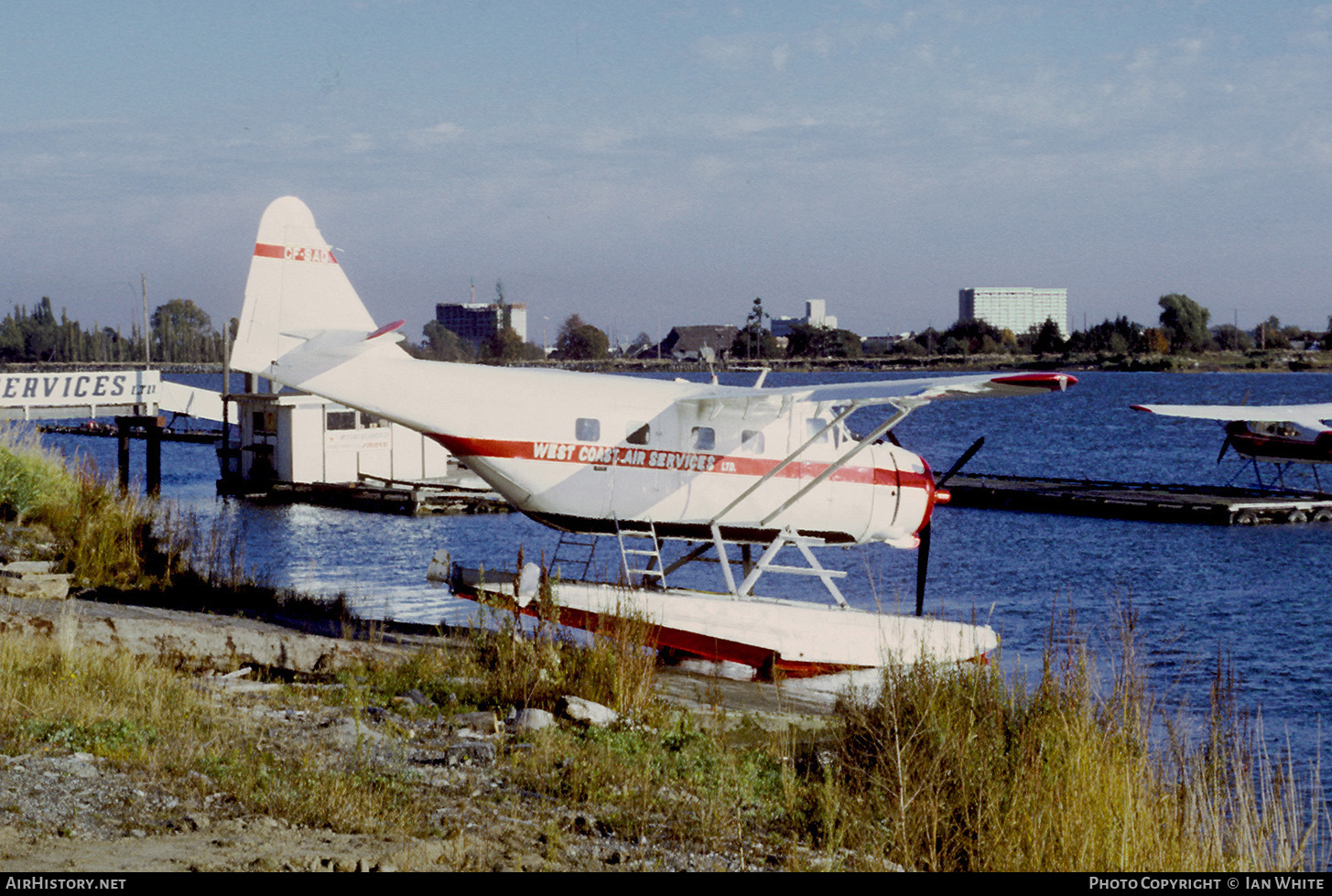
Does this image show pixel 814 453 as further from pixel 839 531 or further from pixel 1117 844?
pixel 1117 844

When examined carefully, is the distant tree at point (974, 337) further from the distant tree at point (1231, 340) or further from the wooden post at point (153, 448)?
the wooden post at point (153, 448)

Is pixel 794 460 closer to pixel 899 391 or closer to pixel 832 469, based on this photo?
pixel 832 469

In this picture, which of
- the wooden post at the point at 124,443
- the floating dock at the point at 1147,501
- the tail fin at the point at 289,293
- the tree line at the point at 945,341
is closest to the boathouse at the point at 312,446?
the wooden post at the point at 124,443

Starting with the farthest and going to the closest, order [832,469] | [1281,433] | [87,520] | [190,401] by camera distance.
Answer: [190,401] < [1281,433] < [87,520] < [832,469]

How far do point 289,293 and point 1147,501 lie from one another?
25979mm

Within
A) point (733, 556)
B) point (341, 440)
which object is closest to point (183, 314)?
point (341, 440)

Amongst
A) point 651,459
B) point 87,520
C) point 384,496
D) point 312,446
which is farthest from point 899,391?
point 312,446

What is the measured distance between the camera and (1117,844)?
6.16 m

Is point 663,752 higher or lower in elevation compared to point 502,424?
lower

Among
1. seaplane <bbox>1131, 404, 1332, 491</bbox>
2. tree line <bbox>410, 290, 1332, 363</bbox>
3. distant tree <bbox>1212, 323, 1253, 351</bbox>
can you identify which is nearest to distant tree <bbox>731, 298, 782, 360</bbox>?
tree line <bbox>410, 290, 1332, 363</bbox>

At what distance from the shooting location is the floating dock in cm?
3197

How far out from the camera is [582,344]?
576ft

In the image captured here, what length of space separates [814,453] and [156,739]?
8.94 meters

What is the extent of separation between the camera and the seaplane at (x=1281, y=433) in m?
34.9
